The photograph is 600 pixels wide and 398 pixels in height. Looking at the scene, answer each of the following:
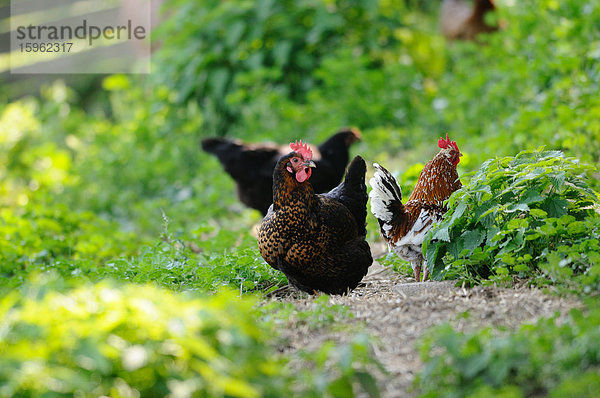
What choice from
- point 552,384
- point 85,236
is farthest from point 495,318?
point 85,236

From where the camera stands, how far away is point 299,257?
3645 mm

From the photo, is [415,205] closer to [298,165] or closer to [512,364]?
[298,165]

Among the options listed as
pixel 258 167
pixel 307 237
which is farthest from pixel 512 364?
pixel 258 167

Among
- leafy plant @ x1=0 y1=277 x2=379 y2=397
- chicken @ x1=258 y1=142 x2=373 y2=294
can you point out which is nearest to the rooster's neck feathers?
chicken @ x1=258 y1=142 x2=373 y2=294

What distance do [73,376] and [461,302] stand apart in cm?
186

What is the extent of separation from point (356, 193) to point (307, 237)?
718mm

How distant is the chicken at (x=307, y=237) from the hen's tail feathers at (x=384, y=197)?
9.5 inches

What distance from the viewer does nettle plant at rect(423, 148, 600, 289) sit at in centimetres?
327

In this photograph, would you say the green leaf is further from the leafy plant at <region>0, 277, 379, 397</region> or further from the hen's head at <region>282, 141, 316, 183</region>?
the leafy plant at <region>0, 277, 379, 397</region>

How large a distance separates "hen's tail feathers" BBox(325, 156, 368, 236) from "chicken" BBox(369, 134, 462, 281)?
379 millimetres

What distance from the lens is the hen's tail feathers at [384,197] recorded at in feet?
12.3

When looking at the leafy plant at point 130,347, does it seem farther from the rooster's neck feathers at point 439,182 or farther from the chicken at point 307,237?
the rooster's neck feathers at point 439,182

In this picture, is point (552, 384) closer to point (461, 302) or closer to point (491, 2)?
point (461, 302)

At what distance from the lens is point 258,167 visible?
19.2 feet
